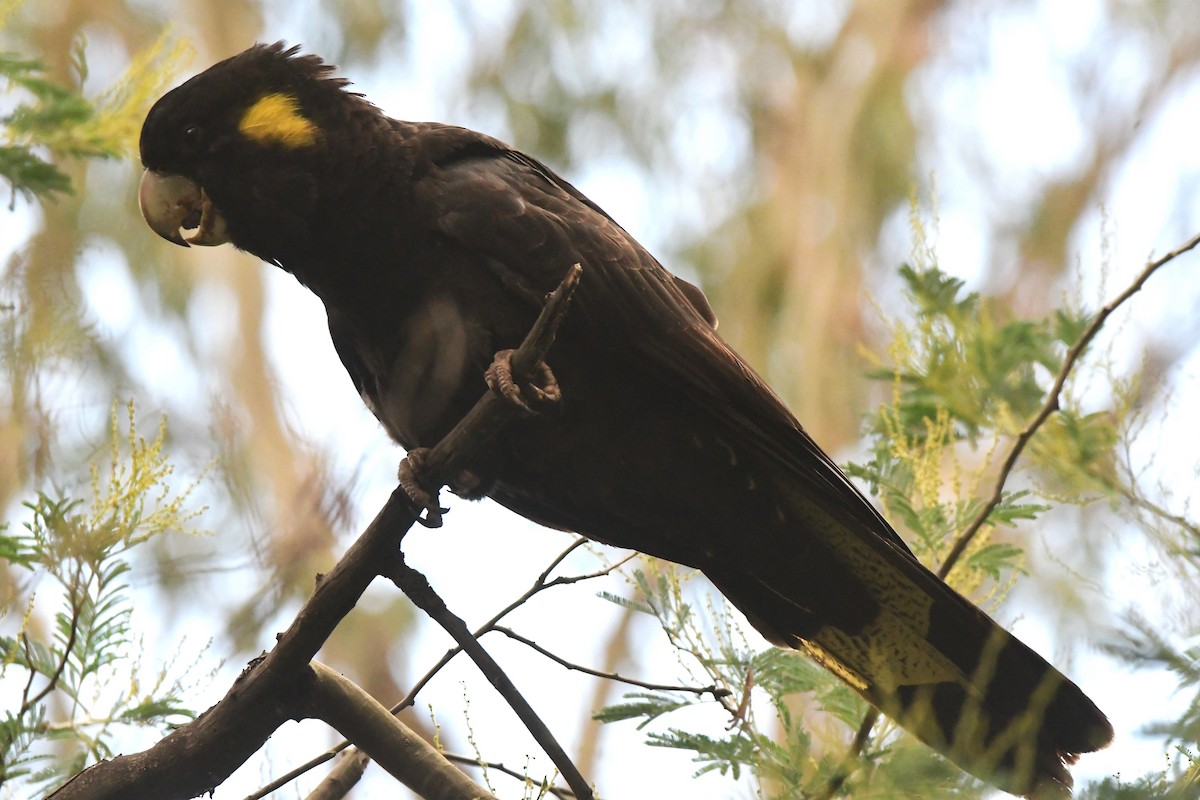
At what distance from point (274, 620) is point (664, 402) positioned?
1.06 meters

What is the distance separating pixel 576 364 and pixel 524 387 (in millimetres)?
411

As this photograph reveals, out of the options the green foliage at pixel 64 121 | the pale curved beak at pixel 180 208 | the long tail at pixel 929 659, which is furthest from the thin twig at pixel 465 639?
the green foliage at pixel 64 121

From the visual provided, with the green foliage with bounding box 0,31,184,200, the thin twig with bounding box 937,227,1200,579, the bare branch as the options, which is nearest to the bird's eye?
the green foliage with bounding box 0,31,184,200

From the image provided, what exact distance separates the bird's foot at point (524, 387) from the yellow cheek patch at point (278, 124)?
0.85 metres

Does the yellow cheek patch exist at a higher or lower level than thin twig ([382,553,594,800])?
higher

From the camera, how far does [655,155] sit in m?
9.77

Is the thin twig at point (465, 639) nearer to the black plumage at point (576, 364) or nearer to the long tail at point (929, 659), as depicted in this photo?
the black plumage at point (576, 364)

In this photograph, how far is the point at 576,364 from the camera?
2943 mm

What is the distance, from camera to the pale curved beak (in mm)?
3148

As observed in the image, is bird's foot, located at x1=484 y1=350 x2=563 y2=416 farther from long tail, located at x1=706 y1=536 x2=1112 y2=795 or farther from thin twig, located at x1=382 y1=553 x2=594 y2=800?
long tail, located at x1=706 y1=536 x2=1112 y2=795

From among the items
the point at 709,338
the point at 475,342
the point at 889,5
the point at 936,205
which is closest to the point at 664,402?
the point at 709,338

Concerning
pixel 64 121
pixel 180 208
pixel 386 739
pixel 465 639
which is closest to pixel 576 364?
pixel 465 639

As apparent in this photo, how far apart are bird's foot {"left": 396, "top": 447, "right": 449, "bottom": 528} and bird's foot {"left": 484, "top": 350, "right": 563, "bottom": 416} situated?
0.93ft

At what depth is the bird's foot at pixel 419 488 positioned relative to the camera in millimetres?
2602
